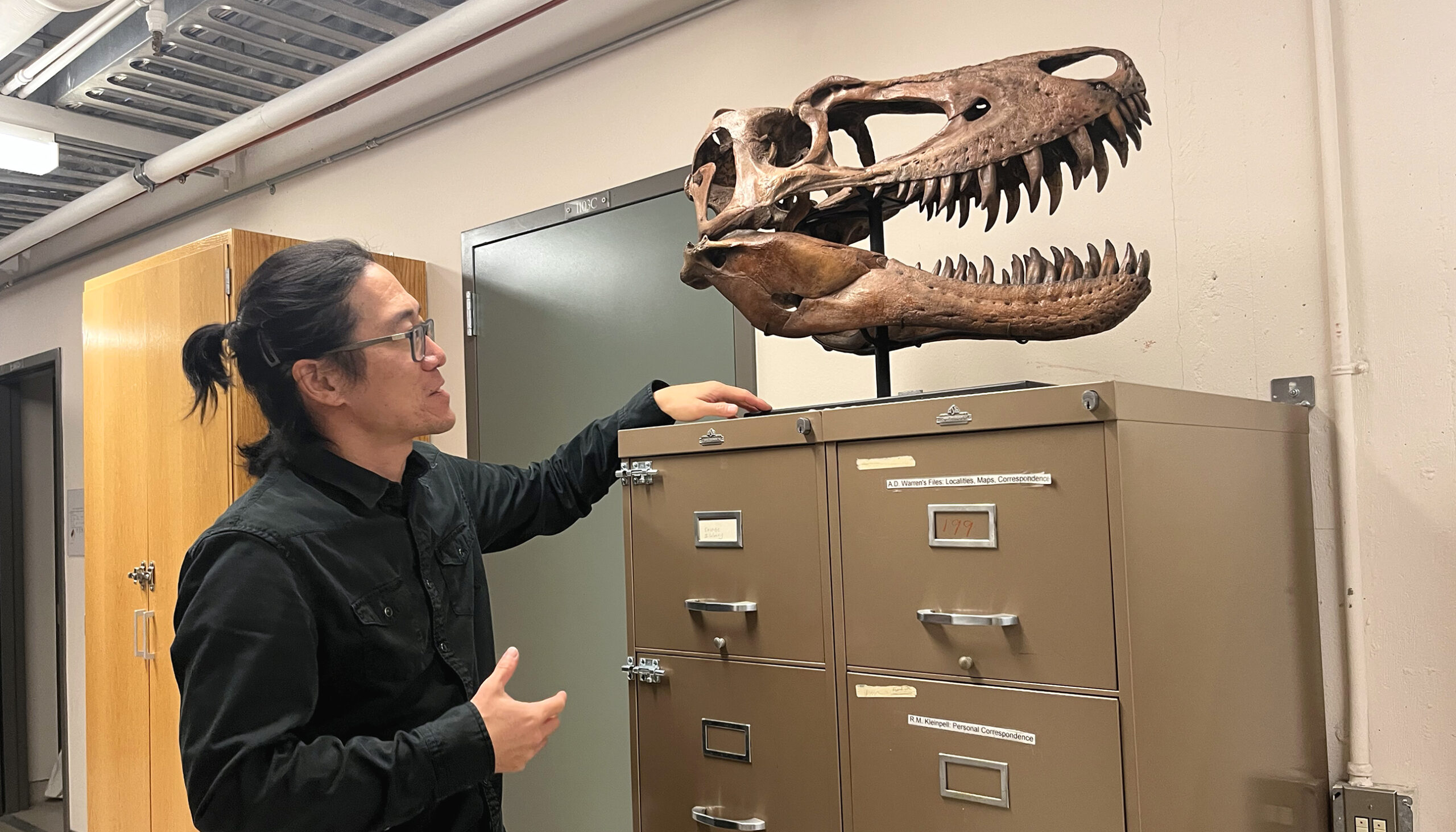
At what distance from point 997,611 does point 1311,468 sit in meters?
0.85

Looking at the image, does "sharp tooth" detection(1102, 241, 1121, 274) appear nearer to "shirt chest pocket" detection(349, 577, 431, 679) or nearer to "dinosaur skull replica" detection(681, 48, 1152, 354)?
"dinosaur skull replica" detection(681, 48, 1152, 354)

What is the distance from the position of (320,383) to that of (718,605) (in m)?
0.73

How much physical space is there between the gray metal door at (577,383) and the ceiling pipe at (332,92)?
1.75ft

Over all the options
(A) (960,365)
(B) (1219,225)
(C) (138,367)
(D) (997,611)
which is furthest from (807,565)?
(C) (138,367)

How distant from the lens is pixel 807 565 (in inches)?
62.9

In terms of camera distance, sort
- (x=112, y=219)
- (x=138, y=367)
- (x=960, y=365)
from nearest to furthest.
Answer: (x=960, y=365) → (x=138, y=367) → (x=112, y=219)

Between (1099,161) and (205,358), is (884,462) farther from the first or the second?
(205,358)

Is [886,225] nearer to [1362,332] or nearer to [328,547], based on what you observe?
[1362,332]

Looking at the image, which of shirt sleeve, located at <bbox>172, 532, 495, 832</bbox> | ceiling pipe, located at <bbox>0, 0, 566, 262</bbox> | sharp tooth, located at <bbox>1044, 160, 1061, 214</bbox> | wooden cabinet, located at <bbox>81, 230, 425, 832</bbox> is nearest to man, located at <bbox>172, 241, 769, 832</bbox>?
shirt sleeve, located at <bbox>172, 532, 495, 832</bbox>

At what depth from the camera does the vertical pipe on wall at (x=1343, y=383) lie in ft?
5.90

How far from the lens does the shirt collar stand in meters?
1.66

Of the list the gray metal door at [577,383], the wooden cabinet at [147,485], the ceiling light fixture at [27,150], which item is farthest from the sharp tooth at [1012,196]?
the ceiling light fixture at [27,150]

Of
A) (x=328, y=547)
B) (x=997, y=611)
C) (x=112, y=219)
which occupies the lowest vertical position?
(x=997, y=611)

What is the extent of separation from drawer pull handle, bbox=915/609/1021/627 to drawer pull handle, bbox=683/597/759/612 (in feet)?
0.99
